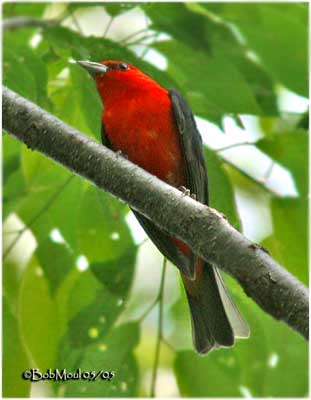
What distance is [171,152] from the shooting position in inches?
179

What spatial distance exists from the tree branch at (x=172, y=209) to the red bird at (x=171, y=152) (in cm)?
81

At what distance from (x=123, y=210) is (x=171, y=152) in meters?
0.82

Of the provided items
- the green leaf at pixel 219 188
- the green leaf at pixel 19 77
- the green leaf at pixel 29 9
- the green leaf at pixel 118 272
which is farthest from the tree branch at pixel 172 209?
the green leaf at pixel 29 9

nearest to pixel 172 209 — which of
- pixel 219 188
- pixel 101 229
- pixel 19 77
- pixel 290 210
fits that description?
pixel 219 188

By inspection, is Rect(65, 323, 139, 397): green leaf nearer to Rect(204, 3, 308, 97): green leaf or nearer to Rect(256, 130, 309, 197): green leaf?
Rect(256, 130, 309, 197): green leaf

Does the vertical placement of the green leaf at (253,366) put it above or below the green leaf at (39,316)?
above

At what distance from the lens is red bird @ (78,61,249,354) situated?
13.1 ft

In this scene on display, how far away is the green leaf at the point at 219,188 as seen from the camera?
11.4 ft

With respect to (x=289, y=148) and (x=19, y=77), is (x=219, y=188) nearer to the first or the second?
(x=289, y=148)

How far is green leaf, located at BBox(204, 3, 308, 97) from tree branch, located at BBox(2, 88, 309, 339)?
1.31 m

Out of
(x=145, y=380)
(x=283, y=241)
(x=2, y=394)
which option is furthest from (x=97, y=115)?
(x=145, y=380)

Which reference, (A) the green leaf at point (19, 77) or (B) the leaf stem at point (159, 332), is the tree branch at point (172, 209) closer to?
(A) the green leaf at point (19, 77)

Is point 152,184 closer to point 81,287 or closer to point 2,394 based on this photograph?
point 81,287

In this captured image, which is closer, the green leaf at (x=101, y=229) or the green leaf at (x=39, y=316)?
the green leaf at (x=101, y=229)
